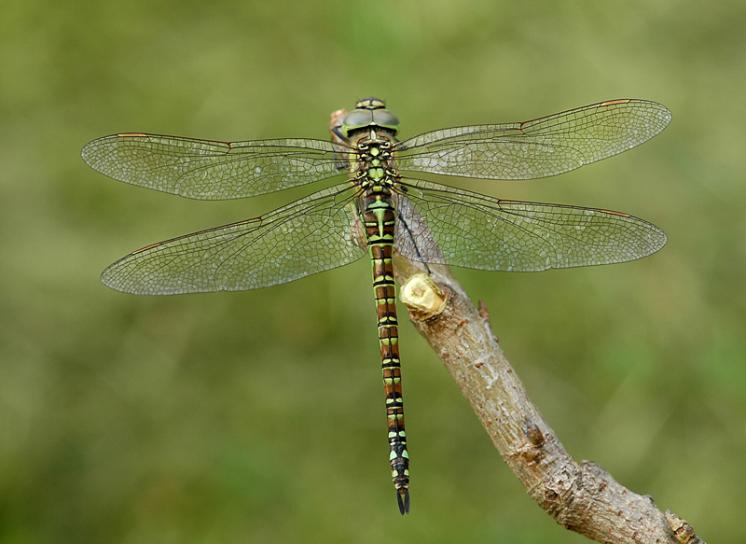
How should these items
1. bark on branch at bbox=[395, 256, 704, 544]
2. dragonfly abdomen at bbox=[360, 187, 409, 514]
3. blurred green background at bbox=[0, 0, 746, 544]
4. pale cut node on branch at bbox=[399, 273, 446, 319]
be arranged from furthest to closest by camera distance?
blurred green background at bbox=[0, 0, 746, 544], dragonfly abdomen at bbox=[360, 187, 409, 514], pale cut node on branch at bbox=[399, 273, 446, 319], bark on branch at bbox=[395, 256, 704, 544]

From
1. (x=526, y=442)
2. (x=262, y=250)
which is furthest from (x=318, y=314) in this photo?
(x=526, y=442)

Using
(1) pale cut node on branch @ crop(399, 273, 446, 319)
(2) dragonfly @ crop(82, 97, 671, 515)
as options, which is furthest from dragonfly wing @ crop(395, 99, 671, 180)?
(1) pale cut node on branch @ crop(399, 273, 446, 319)

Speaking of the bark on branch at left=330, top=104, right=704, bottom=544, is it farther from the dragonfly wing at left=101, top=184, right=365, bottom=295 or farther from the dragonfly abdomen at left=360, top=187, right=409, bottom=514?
the dragonfly wing at left=101, top=184, right=365, bottom=295

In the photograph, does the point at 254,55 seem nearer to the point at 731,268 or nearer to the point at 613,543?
the point at 731,268

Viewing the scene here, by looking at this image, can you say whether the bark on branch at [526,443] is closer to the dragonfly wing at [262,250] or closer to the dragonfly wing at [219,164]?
the dragonfly wing at [262,250]

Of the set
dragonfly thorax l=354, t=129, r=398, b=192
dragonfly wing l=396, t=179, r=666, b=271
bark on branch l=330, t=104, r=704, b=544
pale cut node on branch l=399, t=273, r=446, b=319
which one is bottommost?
bark on branch l=330, t=104, r=704, b=544

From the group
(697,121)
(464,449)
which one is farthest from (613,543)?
(697,121)

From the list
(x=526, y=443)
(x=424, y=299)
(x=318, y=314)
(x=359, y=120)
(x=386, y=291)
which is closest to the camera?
(x=526, y=443)

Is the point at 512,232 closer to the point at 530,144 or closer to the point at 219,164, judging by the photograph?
the point at 530,144
